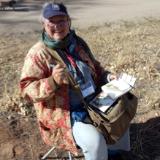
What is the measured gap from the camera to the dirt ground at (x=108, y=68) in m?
4.84

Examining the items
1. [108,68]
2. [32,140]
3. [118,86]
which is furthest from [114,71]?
[118,86]

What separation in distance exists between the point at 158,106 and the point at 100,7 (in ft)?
23.3

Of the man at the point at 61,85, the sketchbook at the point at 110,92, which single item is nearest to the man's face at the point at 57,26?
the man at the point at 61,85

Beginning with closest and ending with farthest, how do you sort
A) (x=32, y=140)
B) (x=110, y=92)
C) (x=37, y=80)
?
1. (x=37, y=80)
2. (x=110, y=92)
3. (x=32, y=140)

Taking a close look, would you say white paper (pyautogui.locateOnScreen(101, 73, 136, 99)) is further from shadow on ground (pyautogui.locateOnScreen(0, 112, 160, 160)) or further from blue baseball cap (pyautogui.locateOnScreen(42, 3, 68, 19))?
shadow on ground (pyautogui.locateOnScreen(0, 112, 160, 160))

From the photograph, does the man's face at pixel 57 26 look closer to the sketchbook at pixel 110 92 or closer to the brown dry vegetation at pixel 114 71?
the sketchbook at pixel 110 92

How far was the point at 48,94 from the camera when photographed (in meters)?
3.82

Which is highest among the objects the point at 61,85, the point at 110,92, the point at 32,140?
the point at 61,85

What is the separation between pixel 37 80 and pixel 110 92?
1.79ft

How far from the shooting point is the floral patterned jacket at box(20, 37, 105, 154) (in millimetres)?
3834

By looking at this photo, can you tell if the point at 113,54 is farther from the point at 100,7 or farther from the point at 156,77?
the point at 100,7

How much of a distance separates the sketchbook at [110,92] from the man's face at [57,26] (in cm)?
50

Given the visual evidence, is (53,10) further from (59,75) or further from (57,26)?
(59,75)

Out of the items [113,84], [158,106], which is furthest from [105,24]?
[113,84]
